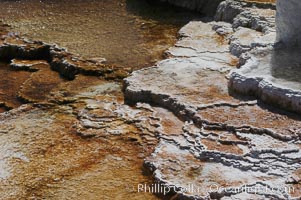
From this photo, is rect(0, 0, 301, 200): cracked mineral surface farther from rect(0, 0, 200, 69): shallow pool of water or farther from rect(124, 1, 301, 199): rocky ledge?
rect(0, 0, 200, 69): shallow pool of water

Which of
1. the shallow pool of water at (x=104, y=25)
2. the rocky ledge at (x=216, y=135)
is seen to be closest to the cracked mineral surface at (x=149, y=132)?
the rocky ledge at (x=216, y=135)

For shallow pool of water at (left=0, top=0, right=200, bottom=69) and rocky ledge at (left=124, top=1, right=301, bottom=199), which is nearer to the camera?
rocky ledge at (left=124, top=1, right=301, bottom=199)

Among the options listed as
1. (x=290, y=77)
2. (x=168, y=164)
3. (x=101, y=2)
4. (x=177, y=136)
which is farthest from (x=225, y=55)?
(x=101, y=2)

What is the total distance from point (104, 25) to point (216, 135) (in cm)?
317

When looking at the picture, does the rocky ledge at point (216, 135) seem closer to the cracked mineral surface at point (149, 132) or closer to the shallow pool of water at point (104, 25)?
the cracked mineral surface at point (149, 132)

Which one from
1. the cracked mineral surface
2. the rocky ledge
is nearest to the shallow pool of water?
the cracked mineral surface

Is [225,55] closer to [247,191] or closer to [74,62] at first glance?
[74,62]

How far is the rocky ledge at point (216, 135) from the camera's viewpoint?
3.14 meters

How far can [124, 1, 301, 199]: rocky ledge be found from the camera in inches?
123

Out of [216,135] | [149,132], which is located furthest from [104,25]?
[216,135]

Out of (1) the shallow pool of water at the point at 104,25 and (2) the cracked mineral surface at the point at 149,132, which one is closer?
(2) the cracked mineral surface at the point at 149,132

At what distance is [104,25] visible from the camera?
6.37 metres

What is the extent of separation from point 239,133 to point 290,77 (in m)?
0.69

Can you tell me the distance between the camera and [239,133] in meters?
3.54
